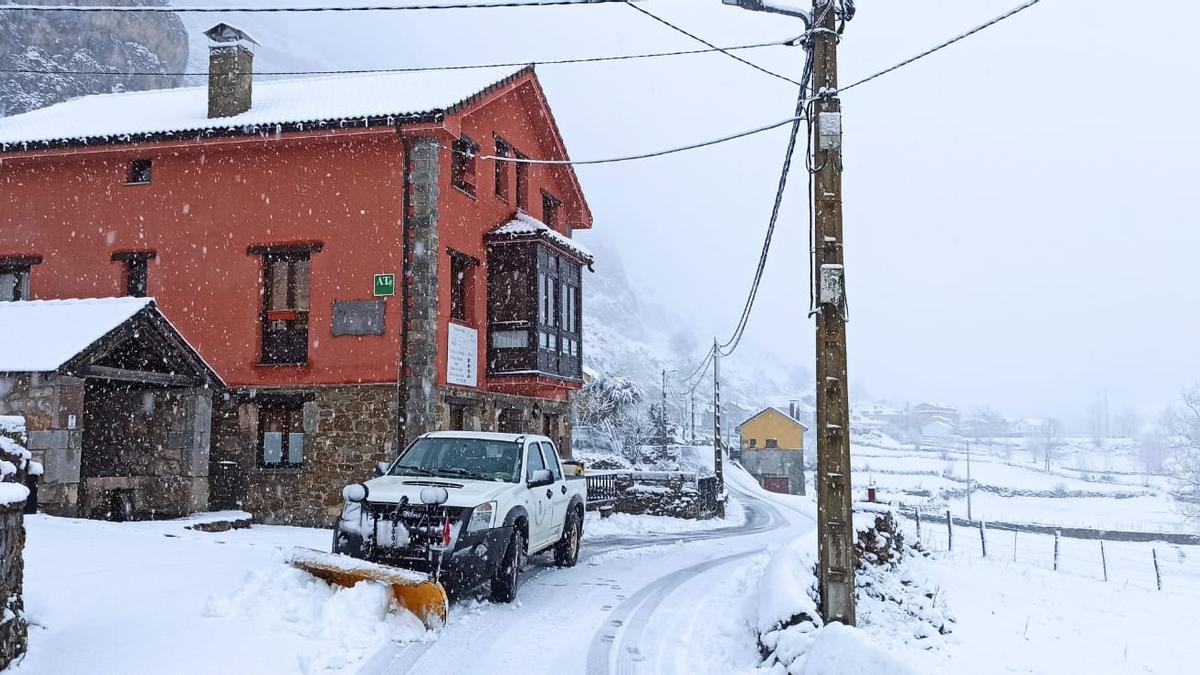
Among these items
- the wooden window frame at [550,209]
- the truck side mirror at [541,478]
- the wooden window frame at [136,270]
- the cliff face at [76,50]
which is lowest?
the truck side mirror at [541,478]

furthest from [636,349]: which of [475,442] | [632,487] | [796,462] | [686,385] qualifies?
[475,442]

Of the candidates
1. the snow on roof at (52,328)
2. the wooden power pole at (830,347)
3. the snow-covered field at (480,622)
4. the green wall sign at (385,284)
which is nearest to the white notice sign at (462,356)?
the green wall sign at (385,284)

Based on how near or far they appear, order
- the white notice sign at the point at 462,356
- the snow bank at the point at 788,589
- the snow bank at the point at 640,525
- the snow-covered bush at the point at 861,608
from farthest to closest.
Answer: the snow bank at the point at 640,525 → the white notice sign at the point at 462,356 → the snow bank at the point at 788,589 → the snow-covered bush at the point at 861,608

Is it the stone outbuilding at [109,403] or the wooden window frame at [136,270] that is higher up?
the wooden window frame at [136,270]

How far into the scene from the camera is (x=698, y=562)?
50.3ft

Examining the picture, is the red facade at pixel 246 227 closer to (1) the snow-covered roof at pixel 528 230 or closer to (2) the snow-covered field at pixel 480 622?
(1) the snow-covered roof at pixel 528 230

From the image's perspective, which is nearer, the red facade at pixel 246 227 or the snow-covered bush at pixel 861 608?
the snow-covered bush at pixel 861 608

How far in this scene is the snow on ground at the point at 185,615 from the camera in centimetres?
670

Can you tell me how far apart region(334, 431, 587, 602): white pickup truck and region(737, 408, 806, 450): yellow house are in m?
68.0

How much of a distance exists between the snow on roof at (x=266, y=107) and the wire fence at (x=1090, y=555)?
1639 cm

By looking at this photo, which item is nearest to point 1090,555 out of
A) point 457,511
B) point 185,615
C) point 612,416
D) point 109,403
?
point 612,416

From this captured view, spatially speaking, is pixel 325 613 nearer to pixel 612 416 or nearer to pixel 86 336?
pixel 86 336

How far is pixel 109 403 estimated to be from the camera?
1697 centimetres

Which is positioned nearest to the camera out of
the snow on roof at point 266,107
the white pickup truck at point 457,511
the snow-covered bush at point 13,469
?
the snow-covered bush at point 13,469
